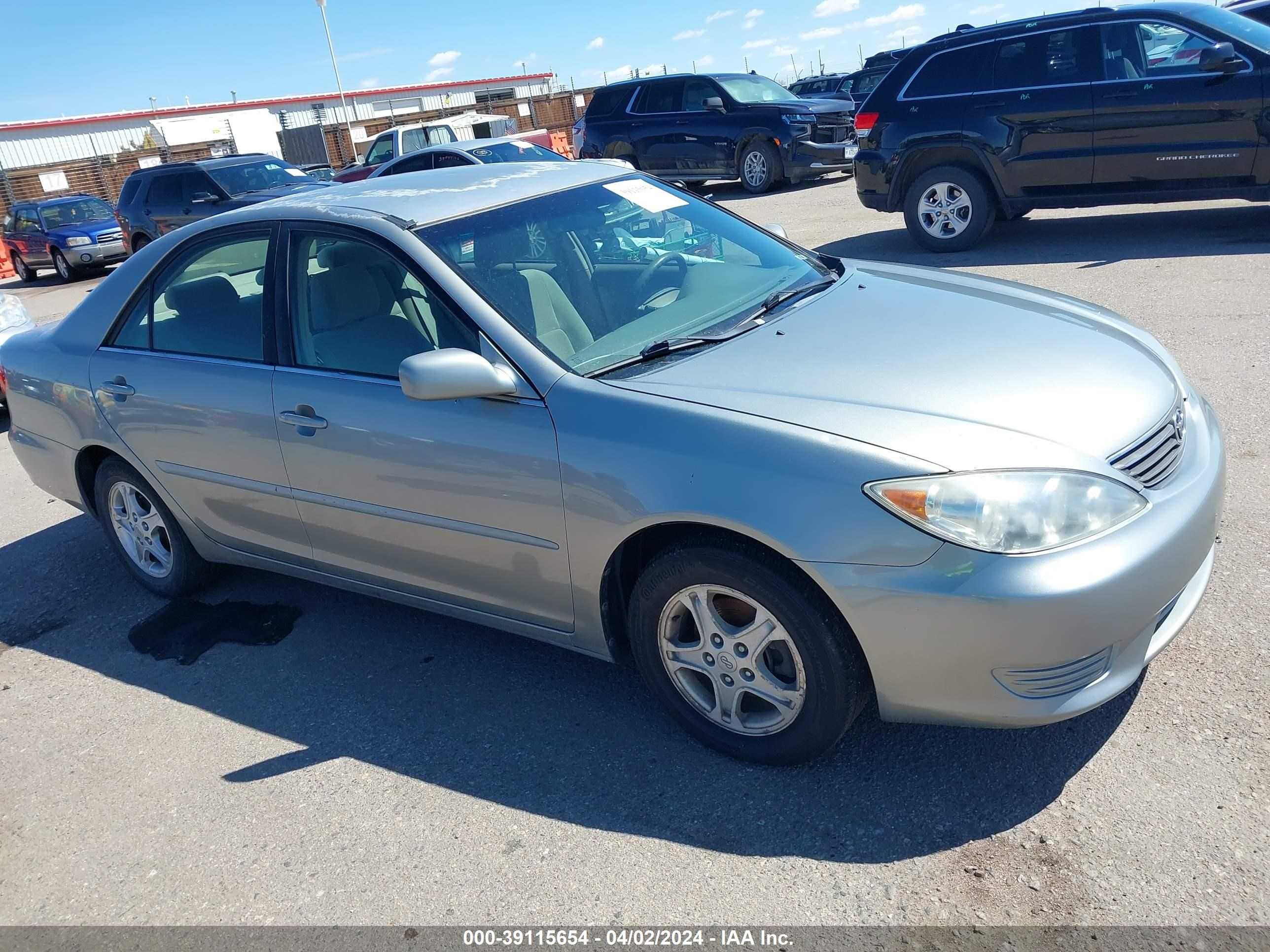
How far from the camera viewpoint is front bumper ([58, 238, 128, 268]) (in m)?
19.2

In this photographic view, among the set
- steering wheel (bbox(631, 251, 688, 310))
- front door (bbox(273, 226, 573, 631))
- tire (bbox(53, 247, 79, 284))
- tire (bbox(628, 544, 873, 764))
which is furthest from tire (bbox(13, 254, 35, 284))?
tire (bbox(628, 544, 873, 764))

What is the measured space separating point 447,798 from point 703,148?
47.8 feet

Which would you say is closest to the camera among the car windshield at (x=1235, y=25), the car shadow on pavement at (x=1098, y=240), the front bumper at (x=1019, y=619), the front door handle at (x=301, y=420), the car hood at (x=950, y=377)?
the front bumper at (x=1019, y=619)

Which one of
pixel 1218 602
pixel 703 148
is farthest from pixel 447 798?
pixel 703 148

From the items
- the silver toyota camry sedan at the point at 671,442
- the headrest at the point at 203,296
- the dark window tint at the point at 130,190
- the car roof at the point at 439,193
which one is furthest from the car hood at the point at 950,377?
the dark window tint at the point at 130,190

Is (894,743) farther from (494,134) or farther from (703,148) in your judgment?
(494,134)

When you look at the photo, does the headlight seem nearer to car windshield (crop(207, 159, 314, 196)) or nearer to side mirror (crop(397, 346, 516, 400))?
side mirror (crop(397, 346, 516, 400))

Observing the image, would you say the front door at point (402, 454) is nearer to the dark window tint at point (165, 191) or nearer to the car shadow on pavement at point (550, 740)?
the car shadow on pavement at point (550, 740)

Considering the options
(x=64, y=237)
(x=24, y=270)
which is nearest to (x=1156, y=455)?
(x=64, y=237)

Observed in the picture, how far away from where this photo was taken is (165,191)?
15938 millimetres

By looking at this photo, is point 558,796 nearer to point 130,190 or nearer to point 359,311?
point 359,311

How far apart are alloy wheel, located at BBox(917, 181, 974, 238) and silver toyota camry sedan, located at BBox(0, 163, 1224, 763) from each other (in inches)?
222

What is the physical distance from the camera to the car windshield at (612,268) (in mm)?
3355

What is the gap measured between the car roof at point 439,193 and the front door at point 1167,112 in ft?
19.5
